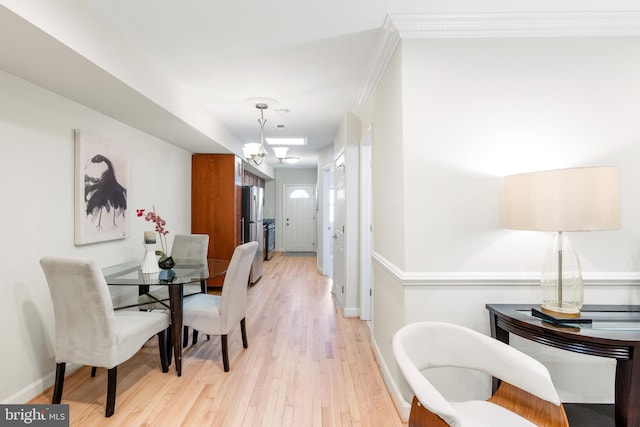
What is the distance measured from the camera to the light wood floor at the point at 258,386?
6.24 ft

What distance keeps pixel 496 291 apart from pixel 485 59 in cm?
136

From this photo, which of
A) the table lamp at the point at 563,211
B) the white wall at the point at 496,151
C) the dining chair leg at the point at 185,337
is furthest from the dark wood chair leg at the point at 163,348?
the table lamp at the point at 563,211

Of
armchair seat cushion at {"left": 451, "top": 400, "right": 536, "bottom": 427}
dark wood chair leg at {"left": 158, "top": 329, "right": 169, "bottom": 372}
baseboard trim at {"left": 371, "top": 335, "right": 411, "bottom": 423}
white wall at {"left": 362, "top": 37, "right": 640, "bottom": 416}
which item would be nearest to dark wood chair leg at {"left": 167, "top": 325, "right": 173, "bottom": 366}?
dark wood chair leg at {"left": 158, "top": 329, "right": 169, "bottom": 372}

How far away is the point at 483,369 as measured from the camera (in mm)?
1436

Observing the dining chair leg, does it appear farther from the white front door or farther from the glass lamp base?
the white front door

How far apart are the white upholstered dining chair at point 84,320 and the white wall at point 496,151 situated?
5.83 ft

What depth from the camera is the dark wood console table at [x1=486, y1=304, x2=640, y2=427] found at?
1.30m

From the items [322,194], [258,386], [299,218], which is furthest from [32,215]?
[299,218]

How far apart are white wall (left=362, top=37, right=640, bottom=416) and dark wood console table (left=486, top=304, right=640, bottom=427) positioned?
0.80ft

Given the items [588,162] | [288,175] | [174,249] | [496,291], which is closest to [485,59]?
[588,162]

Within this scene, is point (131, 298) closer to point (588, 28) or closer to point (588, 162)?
point (588, 162)

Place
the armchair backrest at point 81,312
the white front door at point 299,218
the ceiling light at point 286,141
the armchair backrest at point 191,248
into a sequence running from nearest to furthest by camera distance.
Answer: the armchair backrest at point 81,312 → the armchair backrest at point 191,248 → the ceiling light at point 286,141 → the white front door at point 299,218

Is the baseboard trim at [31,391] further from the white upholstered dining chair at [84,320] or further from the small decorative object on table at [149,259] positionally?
the small decorative object on table at [149,259]

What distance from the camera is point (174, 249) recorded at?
11.6 ft
